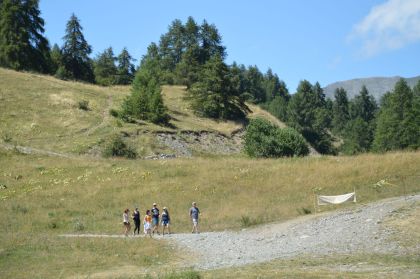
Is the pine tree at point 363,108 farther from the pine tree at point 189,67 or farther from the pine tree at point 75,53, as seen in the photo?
the pine tree at point 75,53

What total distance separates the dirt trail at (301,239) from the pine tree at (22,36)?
235ft

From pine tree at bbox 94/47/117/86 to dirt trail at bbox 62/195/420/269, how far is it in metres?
91.8

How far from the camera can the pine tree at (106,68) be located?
117 metres

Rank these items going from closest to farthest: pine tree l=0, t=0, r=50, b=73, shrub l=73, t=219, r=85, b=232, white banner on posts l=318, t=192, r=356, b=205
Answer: white banner on posts l=318, t=192, r=356, b=205, shrub l=73, t=219, r=85, b=232, pine tree l=0, t=0, r=50, b=73

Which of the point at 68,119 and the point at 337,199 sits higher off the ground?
the point at 68,119

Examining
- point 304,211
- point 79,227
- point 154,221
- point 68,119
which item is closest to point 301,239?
point 304,211

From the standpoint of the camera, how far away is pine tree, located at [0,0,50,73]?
293 feet

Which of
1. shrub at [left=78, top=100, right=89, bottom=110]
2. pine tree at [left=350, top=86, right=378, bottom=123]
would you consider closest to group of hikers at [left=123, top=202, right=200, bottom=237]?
shrub at [left=78, top=100, right=89, bottom=110]

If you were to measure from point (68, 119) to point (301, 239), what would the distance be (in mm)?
51018

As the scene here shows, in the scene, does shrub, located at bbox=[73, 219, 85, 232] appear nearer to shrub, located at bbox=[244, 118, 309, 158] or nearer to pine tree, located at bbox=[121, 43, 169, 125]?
shrub, located at bbox=[244, 118, 309, 158]

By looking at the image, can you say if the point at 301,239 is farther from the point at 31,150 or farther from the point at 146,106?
the point at 146,106

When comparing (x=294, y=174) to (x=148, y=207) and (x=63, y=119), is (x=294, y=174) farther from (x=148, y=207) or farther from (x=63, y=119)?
(x=63, y=119)

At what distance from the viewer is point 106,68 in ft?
394

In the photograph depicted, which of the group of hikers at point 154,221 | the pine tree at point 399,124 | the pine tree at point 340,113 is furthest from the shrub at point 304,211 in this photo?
the pine tree at point 340,113
